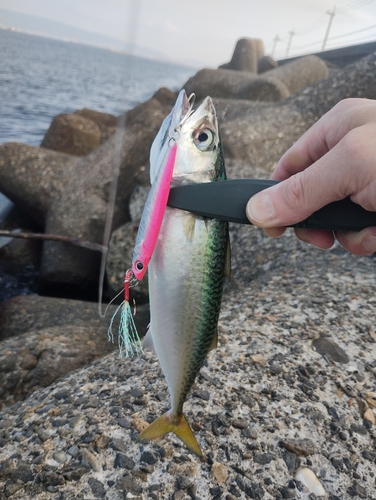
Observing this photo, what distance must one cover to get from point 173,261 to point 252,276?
2552 mm

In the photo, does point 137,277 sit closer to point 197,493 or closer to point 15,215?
point 197,493

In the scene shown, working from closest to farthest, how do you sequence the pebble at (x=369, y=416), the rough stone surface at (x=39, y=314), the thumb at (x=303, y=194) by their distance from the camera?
1. the thumb at (x=303, y=194)
2. the pebble at (x=369, y=416)
3. the rough stone surface at (x=39, y=314)

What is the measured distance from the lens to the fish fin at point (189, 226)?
1465 millimetres

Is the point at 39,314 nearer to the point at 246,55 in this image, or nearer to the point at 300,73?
the point at 300,73

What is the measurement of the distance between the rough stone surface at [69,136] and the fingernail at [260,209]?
30.7 feet

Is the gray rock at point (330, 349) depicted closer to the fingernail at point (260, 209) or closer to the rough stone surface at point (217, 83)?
the fingernail at point (260, 209)

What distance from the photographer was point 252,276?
393cm

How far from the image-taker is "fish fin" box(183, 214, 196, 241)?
4.81 ft

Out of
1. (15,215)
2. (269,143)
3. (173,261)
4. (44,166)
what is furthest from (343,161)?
(15,215)

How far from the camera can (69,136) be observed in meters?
10.2

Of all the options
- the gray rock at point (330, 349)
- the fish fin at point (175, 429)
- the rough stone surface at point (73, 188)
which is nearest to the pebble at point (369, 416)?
the gray rock at point (330, 349)

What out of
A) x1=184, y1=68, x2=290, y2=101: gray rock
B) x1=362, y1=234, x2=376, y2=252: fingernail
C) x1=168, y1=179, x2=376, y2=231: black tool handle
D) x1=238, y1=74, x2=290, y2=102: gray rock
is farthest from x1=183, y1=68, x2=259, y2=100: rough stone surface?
x1=168, y1=179, x2=376, y2=231: black tool handle

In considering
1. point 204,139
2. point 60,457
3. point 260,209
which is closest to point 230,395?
point 60,457

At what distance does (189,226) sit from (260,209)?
301 millimetres
